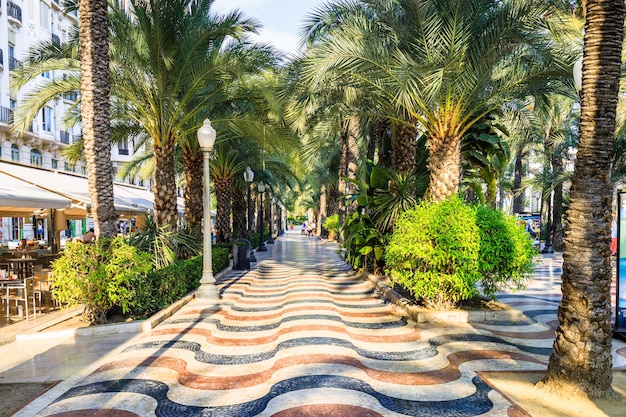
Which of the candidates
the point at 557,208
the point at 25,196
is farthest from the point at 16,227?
the point at 557,208

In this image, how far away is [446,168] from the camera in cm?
938

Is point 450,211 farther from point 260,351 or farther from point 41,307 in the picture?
point 41,307

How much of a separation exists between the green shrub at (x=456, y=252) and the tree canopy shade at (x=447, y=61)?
1.59 meters

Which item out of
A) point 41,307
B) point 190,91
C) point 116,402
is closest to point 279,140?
point 190,91

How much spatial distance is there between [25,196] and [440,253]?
7.47 meters

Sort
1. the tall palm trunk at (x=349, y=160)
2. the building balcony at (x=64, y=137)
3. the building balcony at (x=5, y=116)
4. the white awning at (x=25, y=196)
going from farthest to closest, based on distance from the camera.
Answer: the building balcony at (x=64, y=137)
the building balcony at (x=5, y=116)
the tall palm trunk at (x=349, y=160)
the white awning at (x=25, y=196)

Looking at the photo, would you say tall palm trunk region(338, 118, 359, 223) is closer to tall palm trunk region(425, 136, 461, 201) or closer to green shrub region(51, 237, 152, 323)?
tall palm trunk region(425, 136, 461, 201)

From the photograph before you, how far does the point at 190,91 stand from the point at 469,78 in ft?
20.2

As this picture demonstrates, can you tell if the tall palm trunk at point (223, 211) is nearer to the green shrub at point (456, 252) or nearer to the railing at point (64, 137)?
the green shrub at point (456, 252)

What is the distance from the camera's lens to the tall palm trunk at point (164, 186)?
11.6 meters

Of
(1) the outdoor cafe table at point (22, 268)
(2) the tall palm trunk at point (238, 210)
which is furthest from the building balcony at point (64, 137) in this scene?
(1) the outdoor cafe table at point (22, 268)

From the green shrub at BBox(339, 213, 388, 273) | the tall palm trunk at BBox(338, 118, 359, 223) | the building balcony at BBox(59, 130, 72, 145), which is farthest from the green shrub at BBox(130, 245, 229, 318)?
the building balcony at BBox(59, 130, 72, 145)

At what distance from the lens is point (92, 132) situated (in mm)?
8039

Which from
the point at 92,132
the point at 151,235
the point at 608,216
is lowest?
the point at 151,235
